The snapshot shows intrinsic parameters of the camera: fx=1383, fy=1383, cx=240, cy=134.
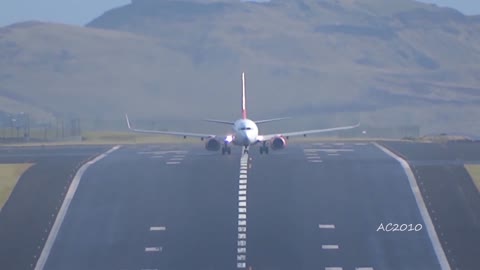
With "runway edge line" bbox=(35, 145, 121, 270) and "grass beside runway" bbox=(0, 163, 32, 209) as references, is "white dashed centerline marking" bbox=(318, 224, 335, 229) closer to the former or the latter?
"runway edge line" bbox=(35, 145, 121, 270)

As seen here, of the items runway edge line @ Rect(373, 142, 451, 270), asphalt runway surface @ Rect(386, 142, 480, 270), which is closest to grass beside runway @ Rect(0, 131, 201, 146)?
asphalt runway surface @ Rect(386, 142, 480, 270)

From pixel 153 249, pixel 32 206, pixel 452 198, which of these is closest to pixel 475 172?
pixel 452 198

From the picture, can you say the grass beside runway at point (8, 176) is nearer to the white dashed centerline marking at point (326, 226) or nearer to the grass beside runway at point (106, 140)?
the white dashed centerline marking at point (326, 226)

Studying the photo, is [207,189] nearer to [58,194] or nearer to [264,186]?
[264,186]

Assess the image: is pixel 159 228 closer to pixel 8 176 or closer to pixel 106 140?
pixel 8 176

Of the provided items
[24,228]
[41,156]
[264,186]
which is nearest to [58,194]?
[24,228]

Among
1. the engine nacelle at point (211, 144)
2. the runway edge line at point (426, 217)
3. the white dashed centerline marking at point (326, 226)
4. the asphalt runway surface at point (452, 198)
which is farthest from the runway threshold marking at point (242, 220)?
the asphalt runway surface at point (452, 198)
